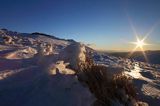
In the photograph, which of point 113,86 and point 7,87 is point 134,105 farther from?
point 7,87

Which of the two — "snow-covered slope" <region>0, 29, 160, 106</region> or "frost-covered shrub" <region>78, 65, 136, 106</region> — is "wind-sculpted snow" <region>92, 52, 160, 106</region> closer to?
"frost-covered shrub" <region>78, 65, 136, 106</region>

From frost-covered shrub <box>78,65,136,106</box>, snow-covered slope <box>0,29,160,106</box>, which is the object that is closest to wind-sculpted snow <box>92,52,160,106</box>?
frost-covered shrub <box>78,65,136,106</box>

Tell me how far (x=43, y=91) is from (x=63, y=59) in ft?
7.68

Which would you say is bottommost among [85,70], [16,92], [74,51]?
[16,92]

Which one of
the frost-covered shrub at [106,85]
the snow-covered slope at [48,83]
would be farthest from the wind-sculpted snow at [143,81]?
the snow-covered slope at [48,83]

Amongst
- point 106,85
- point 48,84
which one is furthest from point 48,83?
point 106,85

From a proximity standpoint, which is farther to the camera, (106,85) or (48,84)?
(106,85)

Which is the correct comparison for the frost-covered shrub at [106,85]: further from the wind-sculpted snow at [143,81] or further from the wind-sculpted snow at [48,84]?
the wind-sculpted snow at [143,81]

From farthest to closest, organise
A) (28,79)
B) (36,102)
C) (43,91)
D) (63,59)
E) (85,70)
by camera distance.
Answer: (63,59), (85,70), (28,79), (43,91), (36,102)

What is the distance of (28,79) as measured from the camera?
8.32 m

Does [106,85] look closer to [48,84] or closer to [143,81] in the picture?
[48,84]

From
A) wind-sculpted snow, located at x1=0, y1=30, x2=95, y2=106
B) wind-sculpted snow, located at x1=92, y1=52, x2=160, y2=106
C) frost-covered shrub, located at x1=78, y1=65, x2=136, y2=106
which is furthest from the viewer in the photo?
wind-sculpted snow, located at x1=92, y1=52, x2=160, y2=106

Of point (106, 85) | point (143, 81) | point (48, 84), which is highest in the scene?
point (48, 84)

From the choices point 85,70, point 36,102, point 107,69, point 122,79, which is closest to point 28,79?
point 36,102
